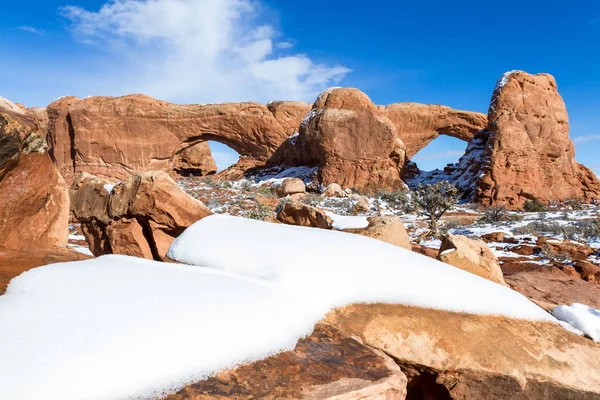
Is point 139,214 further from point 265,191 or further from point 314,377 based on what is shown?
point 265,191

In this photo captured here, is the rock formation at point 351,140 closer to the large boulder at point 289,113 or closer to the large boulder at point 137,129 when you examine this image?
the large boulder at point 289,113

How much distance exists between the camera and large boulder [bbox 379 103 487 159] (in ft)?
78.5

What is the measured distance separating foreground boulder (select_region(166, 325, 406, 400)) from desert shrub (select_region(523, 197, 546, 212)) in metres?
15.3

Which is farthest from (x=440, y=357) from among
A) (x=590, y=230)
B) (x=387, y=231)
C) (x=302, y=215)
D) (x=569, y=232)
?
(x=590, y=230)

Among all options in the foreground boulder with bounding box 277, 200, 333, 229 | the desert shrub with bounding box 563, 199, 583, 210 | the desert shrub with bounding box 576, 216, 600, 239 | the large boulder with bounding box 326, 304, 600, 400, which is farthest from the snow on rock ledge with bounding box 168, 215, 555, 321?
the desert shrub with bounding box 563, 199, 583, 210

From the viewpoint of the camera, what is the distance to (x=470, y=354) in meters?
2.25

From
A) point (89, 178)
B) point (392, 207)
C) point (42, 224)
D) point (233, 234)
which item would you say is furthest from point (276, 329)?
point (392, 207)

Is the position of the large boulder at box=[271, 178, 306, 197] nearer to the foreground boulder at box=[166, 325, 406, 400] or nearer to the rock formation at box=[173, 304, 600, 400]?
the rock formation at box=[173, 304, 600, 400]

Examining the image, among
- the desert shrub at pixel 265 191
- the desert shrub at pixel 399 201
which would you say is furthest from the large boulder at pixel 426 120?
the desert shrub at pixel 265 191

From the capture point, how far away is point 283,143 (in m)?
23.0

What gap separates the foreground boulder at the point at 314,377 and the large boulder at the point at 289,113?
22.4m

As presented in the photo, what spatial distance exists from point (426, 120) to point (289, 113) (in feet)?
26.8

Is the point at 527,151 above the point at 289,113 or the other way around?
the other way around

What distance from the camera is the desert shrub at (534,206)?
14945mm
